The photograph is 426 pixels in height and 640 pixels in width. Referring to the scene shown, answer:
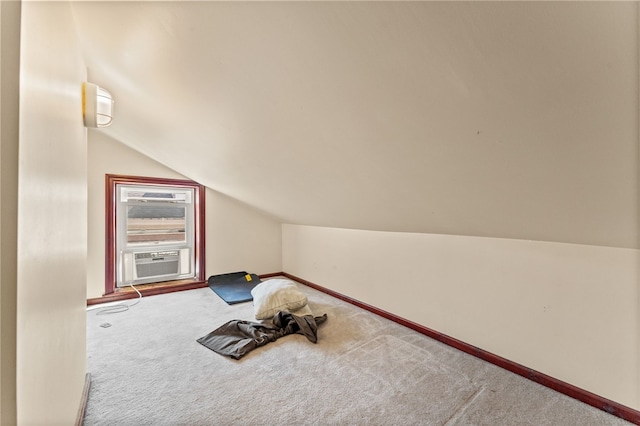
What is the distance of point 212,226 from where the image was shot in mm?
3820

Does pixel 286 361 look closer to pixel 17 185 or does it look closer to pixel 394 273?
pixel 394 273

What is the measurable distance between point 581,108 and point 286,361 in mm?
2034

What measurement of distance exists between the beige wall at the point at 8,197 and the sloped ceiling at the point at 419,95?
2.10 ft

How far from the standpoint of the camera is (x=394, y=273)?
8.55ft

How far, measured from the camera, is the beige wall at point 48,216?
582 millimetres

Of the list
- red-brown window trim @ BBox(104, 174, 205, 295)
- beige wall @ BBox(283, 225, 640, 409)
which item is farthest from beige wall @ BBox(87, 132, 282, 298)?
beige wall @ BBox(283, 225, 640, 409)

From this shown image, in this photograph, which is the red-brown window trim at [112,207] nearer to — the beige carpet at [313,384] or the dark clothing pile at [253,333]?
the beige carpet at [313,384]

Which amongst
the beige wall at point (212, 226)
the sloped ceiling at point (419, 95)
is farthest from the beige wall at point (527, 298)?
the beige wall at point (212, 226)

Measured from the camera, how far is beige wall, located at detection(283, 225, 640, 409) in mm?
1443

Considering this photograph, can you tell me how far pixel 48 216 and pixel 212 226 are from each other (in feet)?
10.3

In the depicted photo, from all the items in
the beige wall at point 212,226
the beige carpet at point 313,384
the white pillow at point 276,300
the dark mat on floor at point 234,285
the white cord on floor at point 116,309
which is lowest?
the beige carpet at point 313,384

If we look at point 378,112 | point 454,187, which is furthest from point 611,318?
point 378,112

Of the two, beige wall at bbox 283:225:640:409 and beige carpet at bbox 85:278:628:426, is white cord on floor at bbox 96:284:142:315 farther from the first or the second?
beige wall at bbox 283:225:640:409

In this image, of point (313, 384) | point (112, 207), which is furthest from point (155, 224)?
point (313, 384)
